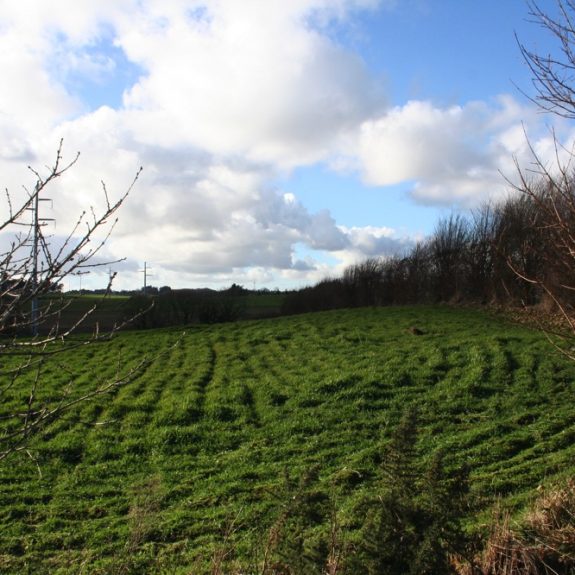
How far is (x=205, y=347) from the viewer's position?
2002cm

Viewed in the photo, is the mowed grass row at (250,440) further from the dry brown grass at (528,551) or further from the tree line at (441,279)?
the tree line at (441,279)

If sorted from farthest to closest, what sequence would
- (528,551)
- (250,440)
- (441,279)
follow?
(441,279) < (250,440) < (528,551)

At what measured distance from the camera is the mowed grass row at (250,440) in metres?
6.48

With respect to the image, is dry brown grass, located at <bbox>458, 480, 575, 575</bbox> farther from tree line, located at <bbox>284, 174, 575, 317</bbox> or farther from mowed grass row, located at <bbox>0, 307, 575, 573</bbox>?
tree line, located at <bbox>284, 174, 575, 317</bbox>

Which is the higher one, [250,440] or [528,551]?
[528,551]

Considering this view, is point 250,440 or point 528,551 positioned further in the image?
point 250,440

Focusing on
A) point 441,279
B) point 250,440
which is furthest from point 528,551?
point 441,279

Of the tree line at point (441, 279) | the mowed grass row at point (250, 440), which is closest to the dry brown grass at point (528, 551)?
the mowed grass row at point (250, 440)

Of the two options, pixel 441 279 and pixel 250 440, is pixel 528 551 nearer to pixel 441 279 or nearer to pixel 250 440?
pixel 250 440

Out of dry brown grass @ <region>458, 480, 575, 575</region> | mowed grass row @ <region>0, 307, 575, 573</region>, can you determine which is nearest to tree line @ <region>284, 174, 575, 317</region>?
mowed grass row @ <region>0, 307, 575, 573</region>

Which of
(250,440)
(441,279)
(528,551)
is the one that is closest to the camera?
(528,551)

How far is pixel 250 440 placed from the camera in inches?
397

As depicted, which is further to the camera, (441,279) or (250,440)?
(441,279)

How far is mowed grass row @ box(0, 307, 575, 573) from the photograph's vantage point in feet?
21.3
